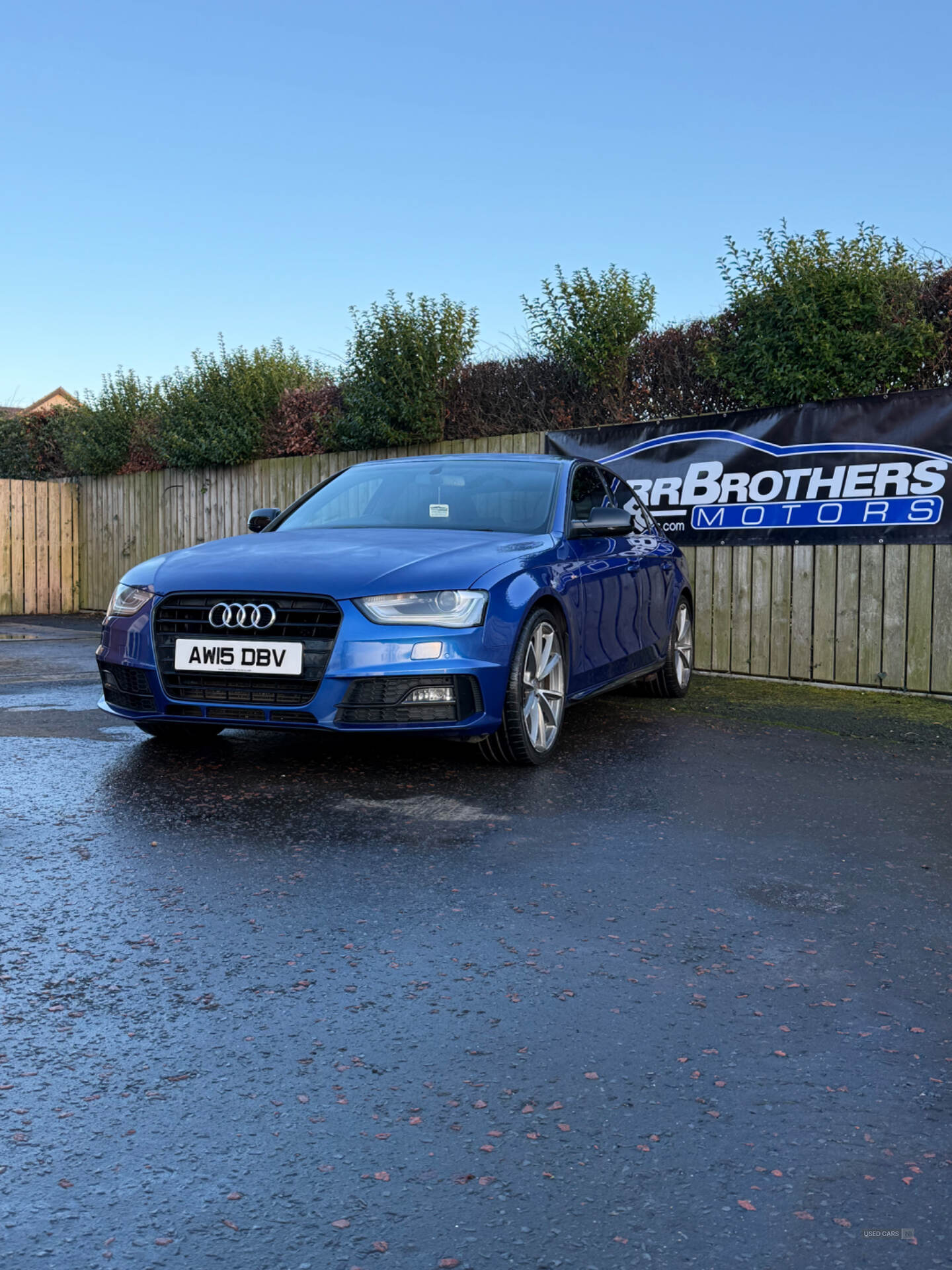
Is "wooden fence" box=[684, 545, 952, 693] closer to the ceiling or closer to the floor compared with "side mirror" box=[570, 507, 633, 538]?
closer to the floor

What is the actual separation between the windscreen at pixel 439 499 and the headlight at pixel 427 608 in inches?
40.7

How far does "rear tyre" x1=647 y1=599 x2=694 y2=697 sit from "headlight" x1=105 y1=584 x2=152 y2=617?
13.1ft

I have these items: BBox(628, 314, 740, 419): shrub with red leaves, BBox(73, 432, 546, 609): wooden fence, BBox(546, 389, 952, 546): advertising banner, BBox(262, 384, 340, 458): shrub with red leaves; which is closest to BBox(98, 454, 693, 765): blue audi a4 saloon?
BBox(546, 389, 952, 546): advertising banner

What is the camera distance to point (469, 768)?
6094 mm

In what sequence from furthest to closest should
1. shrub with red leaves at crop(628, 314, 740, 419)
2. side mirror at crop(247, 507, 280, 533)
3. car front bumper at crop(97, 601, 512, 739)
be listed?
shrub with red leaves at crop(628, 314, 740, 419), side mirror at crop(247, 507, 280, 533), car front bumper at crop(97, 601, 512, 739)

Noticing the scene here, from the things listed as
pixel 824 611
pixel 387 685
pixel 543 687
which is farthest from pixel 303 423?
pixel 387 685

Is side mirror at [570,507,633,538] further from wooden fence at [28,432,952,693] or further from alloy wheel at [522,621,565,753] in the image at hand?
wooden fence at [28,432,952,693]

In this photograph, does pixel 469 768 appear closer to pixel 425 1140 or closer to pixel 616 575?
pixel 616 575

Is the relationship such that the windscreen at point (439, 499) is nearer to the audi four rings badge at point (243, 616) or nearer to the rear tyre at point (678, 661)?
the audi four rings badge at point (243, 616)

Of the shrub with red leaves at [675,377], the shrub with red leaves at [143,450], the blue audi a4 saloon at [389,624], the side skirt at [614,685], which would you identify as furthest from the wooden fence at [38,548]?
the blue audi a4 saloon at [389,624]

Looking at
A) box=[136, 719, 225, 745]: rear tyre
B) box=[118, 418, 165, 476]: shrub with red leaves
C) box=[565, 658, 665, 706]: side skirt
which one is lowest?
box=[136, 719, 225, 745]: rear tyre

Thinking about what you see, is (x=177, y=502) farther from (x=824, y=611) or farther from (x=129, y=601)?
(x=129, y=601)

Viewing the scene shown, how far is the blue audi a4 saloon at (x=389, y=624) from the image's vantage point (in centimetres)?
554

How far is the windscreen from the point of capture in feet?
22.7
